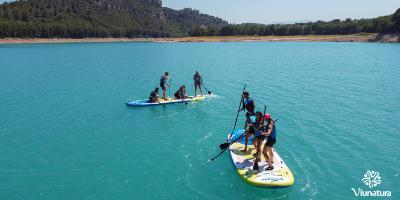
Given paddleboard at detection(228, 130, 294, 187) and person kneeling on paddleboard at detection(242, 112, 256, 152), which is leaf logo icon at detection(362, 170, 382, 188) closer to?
paddleboard at detection(228, 130, 294, 187)

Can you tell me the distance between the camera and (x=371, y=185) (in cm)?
1619

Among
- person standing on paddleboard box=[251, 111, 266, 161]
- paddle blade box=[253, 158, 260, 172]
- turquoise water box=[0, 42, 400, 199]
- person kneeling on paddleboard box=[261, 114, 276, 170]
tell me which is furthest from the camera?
person standing on paddleboard box=[251, 111, 266, 161]

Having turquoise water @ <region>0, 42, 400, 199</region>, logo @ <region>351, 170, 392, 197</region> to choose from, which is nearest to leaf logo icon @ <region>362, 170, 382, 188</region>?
logo @ <region>351, 170, 392, 197</region>

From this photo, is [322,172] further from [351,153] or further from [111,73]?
[111,73]

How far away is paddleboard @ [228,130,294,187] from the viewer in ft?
51.1

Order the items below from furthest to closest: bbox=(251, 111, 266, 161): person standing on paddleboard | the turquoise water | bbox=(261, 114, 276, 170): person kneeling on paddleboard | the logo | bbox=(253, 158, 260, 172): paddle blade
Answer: bbox=(251, 111, 266, 161): person standing on paddleboard → bbox=(253, 158, 260, 172): paddle blade → the turquoise water → bbox=(261, 114, 276, 170): person kneeling on paddleboard → the logo

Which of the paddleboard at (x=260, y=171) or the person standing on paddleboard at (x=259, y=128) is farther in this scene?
the person standing on paddleboard at (x=259, y=128)

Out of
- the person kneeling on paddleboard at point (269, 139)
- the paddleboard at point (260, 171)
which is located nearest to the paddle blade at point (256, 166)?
the paddleboard at point (260, 171)

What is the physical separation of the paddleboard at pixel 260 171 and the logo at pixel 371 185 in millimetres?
3075

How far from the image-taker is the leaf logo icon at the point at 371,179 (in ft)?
53.4

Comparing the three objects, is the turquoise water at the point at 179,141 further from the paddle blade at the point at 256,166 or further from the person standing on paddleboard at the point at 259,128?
the person standing on paddleboard at the point at 259,128

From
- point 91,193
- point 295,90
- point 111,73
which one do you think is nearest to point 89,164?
point 91,193

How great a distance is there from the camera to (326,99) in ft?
110

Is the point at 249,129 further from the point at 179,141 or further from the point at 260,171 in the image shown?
the point at 179,141
